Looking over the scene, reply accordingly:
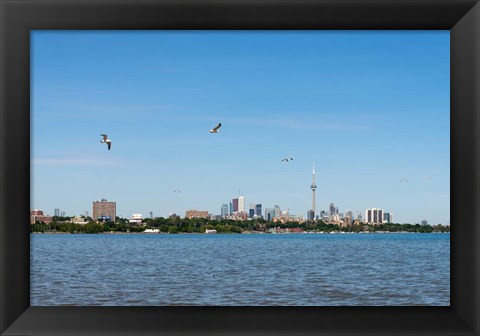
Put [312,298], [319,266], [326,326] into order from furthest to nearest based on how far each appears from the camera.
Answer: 1. [319,266]
2. [312,298]
3. [326,326]

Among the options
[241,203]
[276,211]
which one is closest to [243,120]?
[241,203]

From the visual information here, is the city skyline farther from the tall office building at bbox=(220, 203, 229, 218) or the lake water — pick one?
the lake water

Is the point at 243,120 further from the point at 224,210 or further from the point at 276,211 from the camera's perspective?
the point at 276,211

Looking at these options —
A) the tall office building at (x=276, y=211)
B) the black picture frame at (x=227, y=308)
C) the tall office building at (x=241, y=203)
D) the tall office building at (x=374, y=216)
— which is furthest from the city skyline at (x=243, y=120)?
the black picture frame at (x=227, y=308)

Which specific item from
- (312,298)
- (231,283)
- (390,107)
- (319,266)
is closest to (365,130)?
(390,107)

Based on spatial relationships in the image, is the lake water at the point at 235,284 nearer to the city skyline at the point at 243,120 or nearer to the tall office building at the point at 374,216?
the city skyline at the point at 243,120

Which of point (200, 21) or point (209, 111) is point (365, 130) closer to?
point (209, 111)

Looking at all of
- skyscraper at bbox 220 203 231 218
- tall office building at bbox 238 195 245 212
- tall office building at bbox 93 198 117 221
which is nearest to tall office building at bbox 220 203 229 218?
skyscraper at bbox 220 203 231 218

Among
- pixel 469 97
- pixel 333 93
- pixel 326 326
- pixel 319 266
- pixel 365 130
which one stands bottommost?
pixel 319 266
